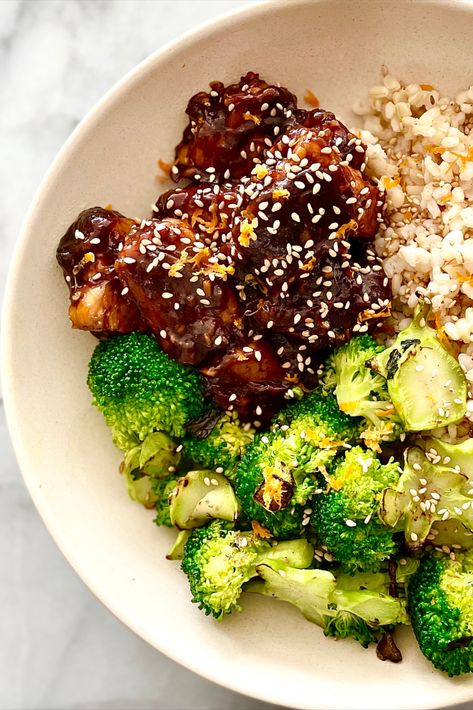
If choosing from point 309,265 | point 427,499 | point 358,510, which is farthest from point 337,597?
point 309,265

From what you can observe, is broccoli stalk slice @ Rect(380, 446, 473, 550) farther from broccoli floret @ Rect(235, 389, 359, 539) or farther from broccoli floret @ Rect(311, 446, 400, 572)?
broccoli floret @ Rect(235, 389, 359, 539)

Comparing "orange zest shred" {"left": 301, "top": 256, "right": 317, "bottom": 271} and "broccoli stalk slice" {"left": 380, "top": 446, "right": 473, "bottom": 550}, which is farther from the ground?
"orange zest shred" {"left": 301, "top": 256, "right": 317, "bottom": 271}

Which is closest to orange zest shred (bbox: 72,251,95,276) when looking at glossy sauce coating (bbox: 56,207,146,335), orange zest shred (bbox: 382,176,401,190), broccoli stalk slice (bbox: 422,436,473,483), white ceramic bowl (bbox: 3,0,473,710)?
glossy sauce coating (bbox: 56,207,146,335)

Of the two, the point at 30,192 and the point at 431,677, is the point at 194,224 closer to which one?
the point at 30,192

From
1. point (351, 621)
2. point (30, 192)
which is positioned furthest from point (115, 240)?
point (351, 621)

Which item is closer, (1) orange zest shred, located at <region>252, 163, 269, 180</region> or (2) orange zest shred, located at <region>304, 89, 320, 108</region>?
(1) orange zest shred, located at <region>252, 163, 269, 180</region>
